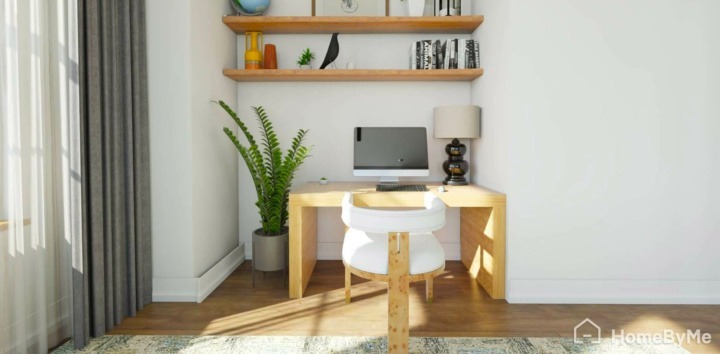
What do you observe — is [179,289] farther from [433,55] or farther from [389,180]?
[433,55]

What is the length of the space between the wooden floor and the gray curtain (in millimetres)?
222

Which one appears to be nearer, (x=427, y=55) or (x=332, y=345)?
(x=332, y=345)

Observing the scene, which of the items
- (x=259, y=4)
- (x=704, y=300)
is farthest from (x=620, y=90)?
(x=259, y=4)

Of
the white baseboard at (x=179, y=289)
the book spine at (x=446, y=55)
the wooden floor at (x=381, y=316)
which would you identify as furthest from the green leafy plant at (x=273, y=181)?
the book spine at (x=446, y=55)

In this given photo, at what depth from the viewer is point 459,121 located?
3076mm

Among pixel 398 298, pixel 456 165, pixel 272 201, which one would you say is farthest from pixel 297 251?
pixel 456 165

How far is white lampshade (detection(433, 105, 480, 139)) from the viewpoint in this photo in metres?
3.07

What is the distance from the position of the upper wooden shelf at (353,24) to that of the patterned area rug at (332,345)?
2.15 meters

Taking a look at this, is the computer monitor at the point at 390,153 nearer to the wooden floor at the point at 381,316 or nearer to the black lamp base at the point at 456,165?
the black lamp base at the point at 456,165

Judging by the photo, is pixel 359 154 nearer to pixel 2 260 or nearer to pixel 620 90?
pixel 620 90

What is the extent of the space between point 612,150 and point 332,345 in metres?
1.98

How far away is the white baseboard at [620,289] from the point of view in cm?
261

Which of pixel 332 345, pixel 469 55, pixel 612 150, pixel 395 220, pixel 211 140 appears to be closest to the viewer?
pixel 395 220

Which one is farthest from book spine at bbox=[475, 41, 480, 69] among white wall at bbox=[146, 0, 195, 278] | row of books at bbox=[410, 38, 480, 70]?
white wall at bbox=[146, 0, 195, 278]
